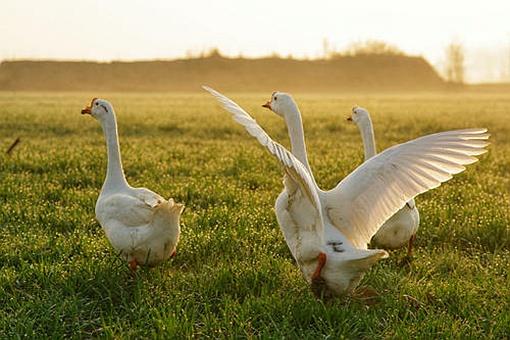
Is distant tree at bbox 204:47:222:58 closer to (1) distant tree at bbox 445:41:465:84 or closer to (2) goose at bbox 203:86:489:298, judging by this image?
(1) distant tree at bbox 445:41:465:84

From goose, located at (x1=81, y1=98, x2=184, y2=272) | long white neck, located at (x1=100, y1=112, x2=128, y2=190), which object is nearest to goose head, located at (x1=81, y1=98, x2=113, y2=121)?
long white neck, located at (x1=100, y1=112, x2=128, y2=190)

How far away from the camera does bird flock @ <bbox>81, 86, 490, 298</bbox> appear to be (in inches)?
180

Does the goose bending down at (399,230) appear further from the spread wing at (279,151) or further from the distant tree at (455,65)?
the distant tree at (455,65)

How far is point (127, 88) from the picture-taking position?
100 metres

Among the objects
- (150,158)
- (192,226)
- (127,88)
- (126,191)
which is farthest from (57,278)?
(127,88)

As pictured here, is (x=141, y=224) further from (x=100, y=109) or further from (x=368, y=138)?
(x=368, y=138)

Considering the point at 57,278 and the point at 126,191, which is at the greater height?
the point at 126,191

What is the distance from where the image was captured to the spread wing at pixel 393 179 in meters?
4.97

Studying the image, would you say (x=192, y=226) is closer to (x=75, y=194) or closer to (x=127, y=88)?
(x=75, y=194)

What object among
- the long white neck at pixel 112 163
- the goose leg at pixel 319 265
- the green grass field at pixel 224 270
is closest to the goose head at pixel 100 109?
the long white neck at pixel 112 163

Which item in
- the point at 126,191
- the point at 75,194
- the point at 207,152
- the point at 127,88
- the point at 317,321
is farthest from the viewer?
the point at 127,88

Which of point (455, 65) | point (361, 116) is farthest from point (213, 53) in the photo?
point (361, 116)

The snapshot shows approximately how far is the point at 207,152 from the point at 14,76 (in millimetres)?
101385

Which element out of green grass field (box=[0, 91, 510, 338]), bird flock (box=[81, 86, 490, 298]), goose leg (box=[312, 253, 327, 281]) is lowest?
green grass field (box=[0, 91, 510, 338])
